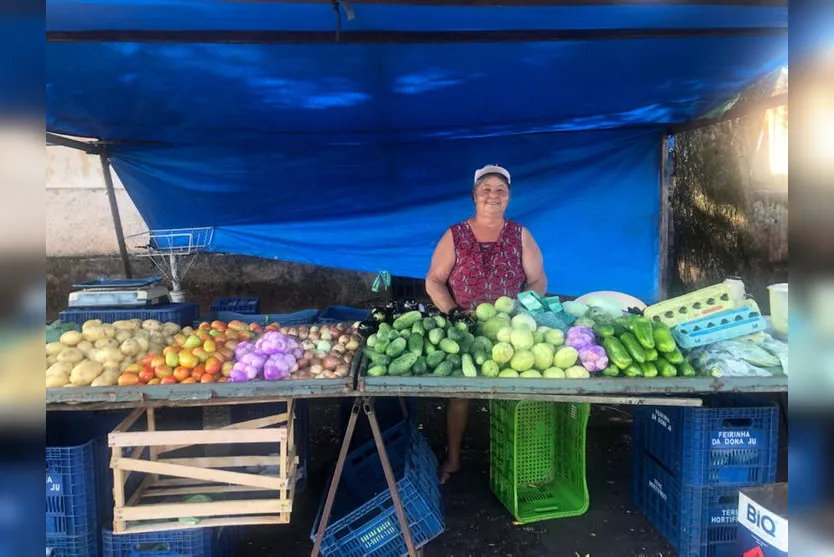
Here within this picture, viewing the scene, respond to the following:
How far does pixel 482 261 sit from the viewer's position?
383 cm

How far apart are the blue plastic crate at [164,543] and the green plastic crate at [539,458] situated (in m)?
1.77

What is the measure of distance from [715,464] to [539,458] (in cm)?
101

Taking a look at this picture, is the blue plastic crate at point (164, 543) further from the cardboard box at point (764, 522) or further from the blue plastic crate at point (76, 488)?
the cardboard box at point (764, 522)

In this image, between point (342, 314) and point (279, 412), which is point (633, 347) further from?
point (342, 314)

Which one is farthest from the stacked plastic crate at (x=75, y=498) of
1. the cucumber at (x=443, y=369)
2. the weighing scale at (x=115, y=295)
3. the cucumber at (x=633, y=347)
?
the cucumber at (x=633, y=347)

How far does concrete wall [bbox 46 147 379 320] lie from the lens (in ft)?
24.3

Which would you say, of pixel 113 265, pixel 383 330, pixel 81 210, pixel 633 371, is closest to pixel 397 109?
pixel 383 330

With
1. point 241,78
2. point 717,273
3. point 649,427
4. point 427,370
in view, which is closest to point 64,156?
point 241,78

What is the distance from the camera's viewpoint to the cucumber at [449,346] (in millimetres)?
2662

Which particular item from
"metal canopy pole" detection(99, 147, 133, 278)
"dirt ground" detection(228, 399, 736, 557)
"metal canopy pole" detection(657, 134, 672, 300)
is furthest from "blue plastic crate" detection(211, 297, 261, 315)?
"metal canopy pole" detection(657, 134, 672, 300)

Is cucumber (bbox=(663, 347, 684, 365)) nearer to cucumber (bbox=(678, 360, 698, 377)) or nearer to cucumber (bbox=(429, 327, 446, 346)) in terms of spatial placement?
cucumber (bbox=(678, 360, 698, 377))

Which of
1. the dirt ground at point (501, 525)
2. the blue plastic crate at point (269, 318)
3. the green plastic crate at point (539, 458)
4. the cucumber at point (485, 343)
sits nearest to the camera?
the cucumber at point (485, 343)

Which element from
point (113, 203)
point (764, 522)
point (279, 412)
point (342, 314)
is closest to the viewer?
point (764, 522)

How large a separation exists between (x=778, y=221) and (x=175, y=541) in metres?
6.91
